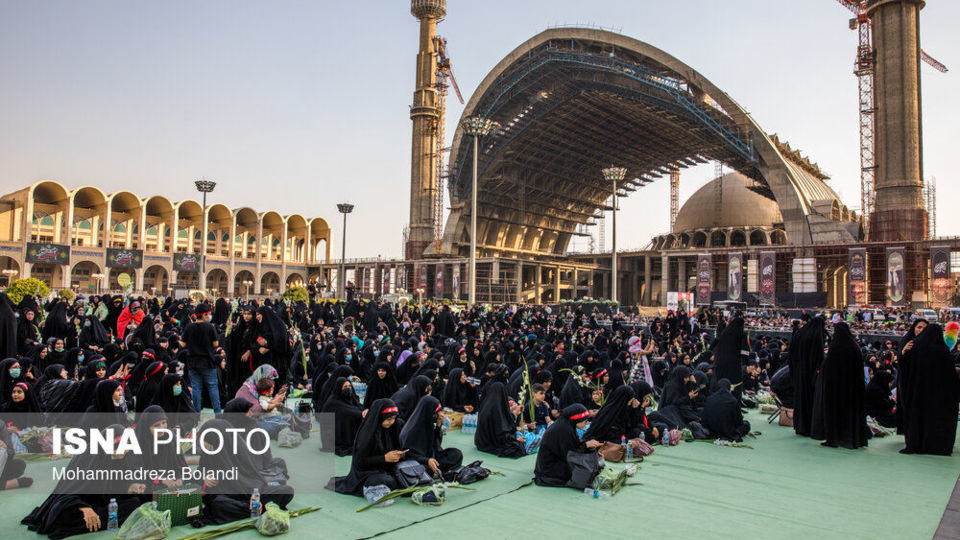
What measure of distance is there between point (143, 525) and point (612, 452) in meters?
4.15

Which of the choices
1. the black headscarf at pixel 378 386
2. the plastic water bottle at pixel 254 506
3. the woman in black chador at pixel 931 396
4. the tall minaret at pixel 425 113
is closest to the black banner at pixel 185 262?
the tall minaret at pixel 425 113

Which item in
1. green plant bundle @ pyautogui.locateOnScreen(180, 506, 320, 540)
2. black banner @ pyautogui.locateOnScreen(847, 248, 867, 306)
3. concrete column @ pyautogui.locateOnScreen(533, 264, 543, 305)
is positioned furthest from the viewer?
concrete column @ pyautogui.locateOnScreen(533, 264, 543, 305)

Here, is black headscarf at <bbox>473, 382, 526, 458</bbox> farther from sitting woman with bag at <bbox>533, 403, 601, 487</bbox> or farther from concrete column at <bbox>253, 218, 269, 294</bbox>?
concrete column at <bbox>253, 218, 269, 294</bbox>

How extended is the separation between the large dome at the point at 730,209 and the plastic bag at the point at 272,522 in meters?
46.1

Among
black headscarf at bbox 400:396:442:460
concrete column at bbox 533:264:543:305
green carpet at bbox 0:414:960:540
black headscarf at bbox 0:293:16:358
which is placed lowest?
green carpet at bbox 0:414:960:540

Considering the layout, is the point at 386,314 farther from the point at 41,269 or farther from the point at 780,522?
the point at 41,269

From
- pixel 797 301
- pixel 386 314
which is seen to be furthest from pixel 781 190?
pixel 386 314

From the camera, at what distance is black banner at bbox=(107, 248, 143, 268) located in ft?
144

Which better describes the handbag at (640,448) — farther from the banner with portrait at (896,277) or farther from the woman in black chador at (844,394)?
the banner with portrait at (896,277)

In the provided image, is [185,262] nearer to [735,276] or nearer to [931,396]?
[735,276]

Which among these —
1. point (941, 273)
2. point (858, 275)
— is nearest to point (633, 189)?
point (858, 275)

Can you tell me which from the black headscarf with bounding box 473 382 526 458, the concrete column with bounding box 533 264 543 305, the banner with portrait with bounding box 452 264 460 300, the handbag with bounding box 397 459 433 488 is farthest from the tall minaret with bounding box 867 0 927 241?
the handbag with bounding box 397 459 433 488

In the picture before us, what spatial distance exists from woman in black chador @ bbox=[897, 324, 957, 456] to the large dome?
4126 centimetres

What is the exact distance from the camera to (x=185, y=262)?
47.8m
